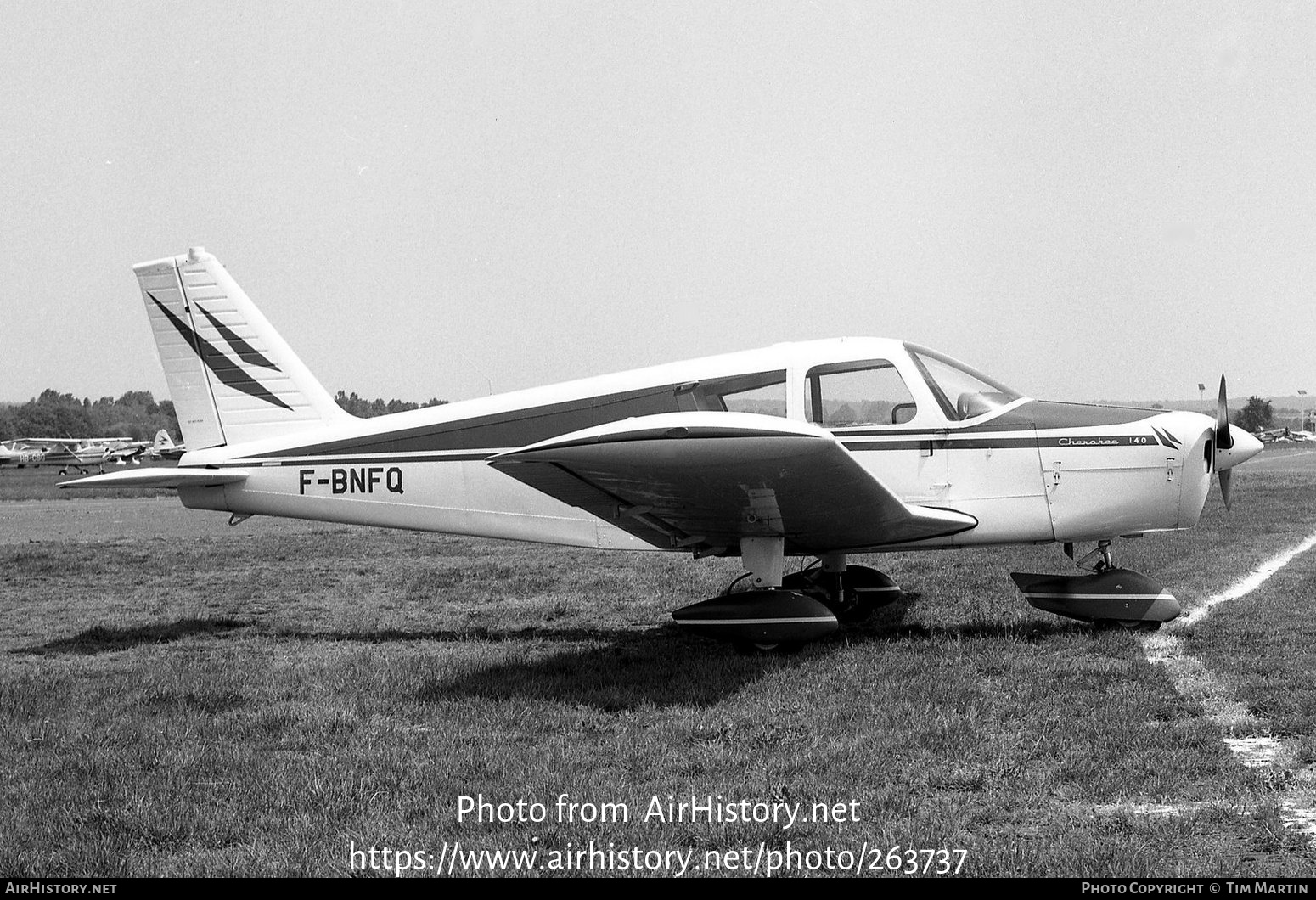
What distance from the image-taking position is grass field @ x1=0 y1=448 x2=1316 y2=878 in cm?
365

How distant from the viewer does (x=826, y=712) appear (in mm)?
5348

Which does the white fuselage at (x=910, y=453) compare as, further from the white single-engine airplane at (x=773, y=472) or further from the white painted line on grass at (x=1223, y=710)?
the white painted line on grass at (x=1223, y=710)

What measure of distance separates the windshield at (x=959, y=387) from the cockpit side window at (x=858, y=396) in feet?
0.73

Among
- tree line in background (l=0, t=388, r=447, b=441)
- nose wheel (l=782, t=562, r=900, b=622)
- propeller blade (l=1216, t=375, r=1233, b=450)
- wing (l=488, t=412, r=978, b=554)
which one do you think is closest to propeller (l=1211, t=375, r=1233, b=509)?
propeller blade (l=1216, t=375, r=1233, b=450)

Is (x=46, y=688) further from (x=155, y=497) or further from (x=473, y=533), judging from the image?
A: (x=155, y=497)

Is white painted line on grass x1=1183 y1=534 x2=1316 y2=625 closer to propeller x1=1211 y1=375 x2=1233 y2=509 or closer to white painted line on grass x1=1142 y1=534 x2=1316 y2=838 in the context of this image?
white painted line on grass x1=1142 y1=534 x2=1316 y2=838

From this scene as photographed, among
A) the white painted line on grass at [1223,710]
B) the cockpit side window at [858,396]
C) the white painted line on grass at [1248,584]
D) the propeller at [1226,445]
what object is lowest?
the white painted line on grass at [1248,584]

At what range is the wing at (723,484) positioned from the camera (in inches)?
216

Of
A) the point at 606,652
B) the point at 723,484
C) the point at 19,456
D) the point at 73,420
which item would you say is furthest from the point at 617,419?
the point at 73,420

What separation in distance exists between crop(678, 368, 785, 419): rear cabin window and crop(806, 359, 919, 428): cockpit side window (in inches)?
8.8

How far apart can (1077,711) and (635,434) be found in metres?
2.64

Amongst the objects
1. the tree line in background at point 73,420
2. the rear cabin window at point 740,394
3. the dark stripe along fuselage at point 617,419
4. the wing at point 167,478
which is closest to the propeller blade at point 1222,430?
the dark stripe along fuselage at point 617,419

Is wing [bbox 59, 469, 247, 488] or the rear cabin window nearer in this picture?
the rear cabin window

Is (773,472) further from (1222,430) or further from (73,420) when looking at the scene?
(73,420)
